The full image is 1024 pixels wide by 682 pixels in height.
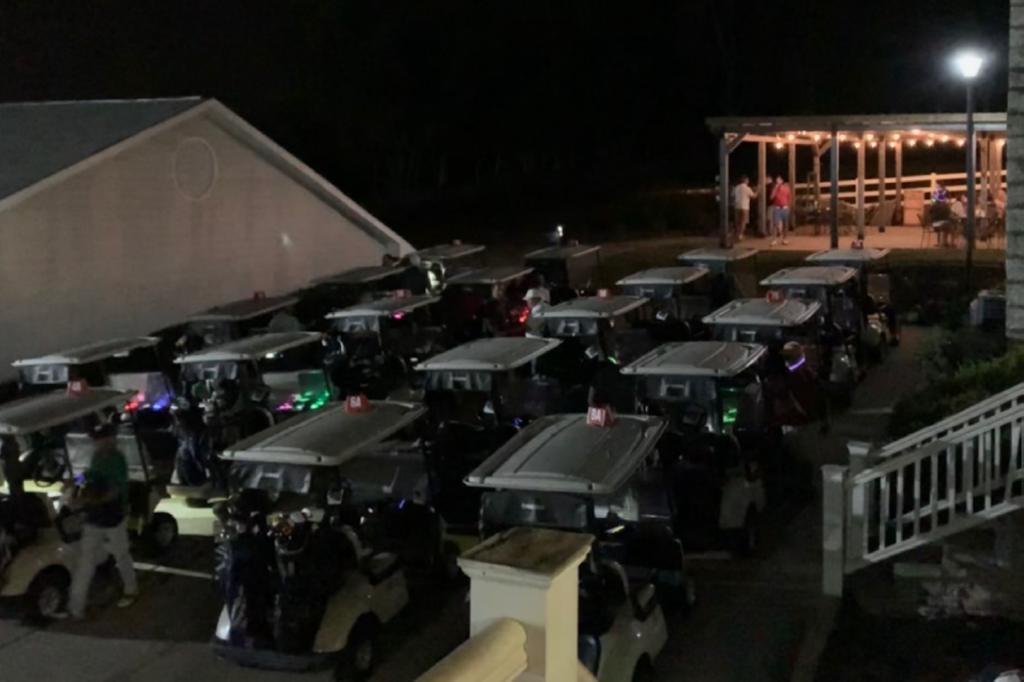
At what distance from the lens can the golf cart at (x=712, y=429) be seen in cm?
1048

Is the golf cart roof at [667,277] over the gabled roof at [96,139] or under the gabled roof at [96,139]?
under

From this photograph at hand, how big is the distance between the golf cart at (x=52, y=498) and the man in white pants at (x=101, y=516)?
15 centimetres

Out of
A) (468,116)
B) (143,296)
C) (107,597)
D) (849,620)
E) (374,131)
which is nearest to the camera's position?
(849,620)

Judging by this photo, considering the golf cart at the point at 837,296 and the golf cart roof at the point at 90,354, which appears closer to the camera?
the golf cart roof at the point at 90,354

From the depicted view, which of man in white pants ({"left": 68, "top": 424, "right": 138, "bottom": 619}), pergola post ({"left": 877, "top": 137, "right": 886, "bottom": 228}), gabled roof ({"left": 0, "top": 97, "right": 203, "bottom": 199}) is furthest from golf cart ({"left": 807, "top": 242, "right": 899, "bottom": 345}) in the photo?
man in white pants ({"left": 68, "top": 424, "right": 138, "bottom": 619})

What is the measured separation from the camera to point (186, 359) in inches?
548

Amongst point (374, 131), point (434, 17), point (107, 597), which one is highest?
point (434, 17)

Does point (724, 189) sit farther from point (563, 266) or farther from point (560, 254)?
point (563, 266)

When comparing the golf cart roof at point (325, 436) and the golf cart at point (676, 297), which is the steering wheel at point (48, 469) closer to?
the golf cart roof at point (325, 436)

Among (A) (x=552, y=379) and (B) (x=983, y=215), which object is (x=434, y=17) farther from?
(A) (x=552, y=379)

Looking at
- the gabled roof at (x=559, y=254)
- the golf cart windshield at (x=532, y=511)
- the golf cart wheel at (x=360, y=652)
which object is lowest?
the golf cart wheel at (x=360, y=652)


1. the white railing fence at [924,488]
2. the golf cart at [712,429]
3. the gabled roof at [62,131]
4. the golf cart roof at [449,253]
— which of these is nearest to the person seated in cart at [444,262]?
the golf cart roof at [449,253]

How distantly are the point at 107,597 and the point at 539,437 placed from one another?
4.02m

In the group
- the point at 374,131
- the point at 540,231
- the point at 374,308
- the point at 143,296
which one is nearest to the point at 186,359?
the point at 374,308
